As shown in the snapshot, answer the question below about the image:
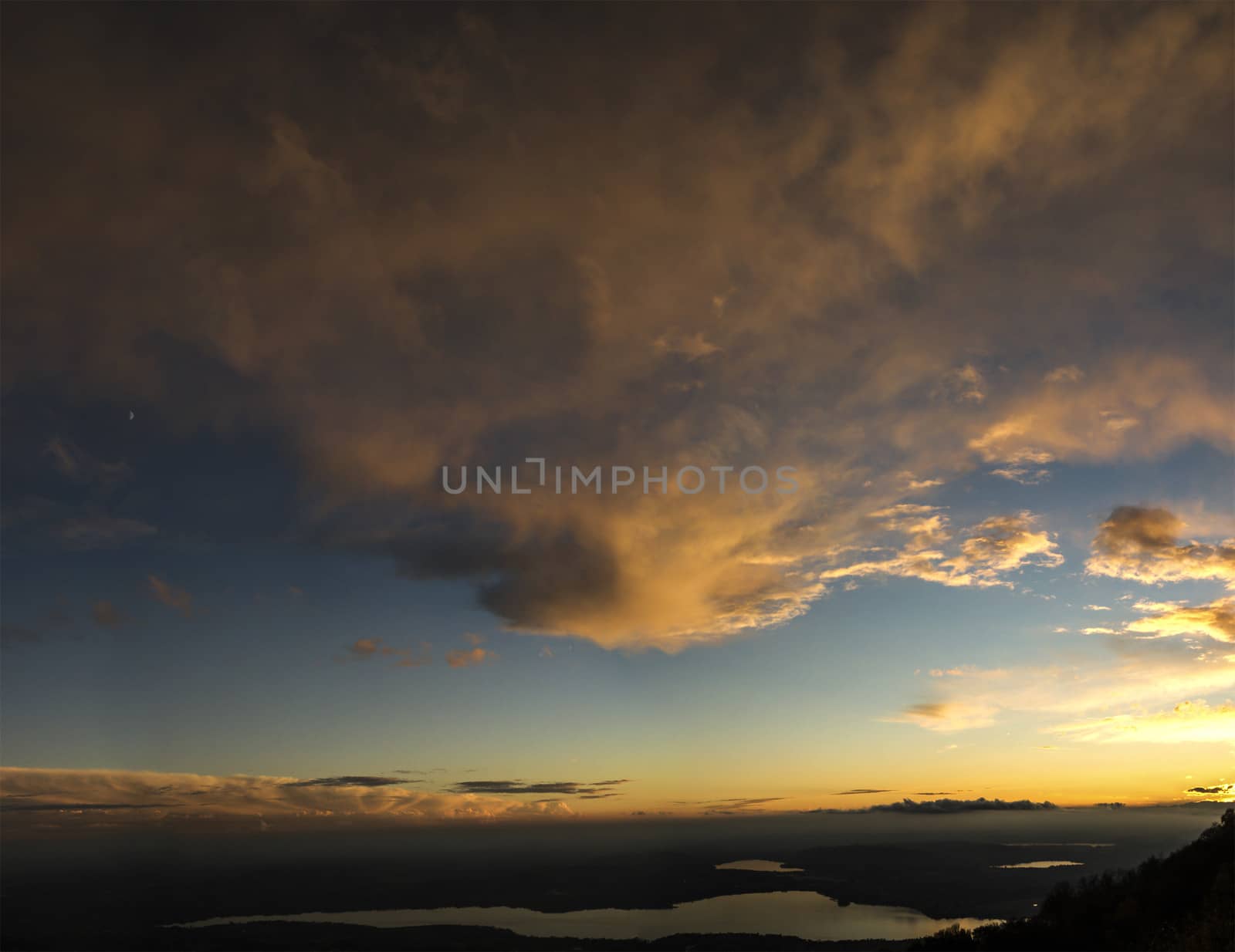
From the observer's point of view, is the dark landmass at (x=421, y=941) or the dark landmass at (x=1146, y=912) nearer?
the dark landmass at (x=1146, y=912)

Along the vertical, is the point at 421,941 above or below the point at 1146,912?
below

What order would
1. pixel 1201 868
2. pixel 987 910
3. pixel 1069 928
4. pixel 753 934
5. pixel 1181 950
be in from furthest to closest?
pixel 987 910, pixel 753 934, pixel 1069 928, pixel 1201 868, pixel 1181 950

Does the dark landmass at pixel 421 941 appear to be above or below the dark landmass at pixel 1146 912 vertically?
below

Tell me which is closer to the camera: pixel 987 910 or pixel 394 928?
pixel 987 910

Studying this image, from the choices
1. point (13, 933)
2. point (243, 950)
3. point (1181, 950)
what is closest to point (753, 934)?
point (243, 950)

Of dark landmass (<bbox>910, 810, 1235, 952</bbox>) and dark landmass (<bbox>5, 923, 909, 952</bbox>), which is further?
dark landmass (<bbox>5, 923, 909, 952</bbox>)

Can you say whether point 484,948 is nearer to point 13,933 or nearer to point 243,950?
point 243,950

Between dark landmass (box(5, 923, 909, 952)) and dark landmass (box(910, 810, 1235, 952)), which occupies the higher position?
dark landmass (box(910, 810, 1235, 952))

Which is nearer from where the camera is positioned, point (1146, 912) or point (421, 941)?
point (1146, 912)
